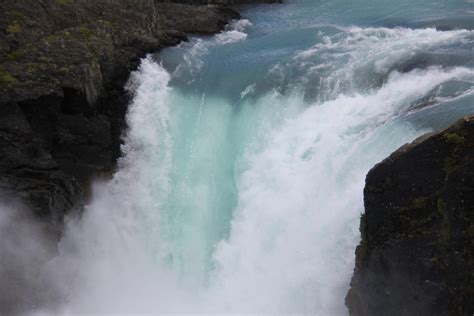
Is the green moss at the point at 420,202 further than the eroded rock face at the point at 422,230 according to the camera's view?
Yes

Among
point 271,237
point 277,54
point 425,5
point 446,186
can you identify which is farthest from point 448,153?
point 425,5

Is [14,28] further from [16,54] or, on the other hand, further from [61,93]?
[61,93]

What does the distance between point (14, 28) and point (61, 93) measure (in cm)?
308

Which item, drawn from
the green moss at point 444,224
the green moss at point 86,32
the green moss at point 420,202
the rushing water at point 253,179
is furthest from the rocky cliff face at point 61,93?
the green moss at point 444,224

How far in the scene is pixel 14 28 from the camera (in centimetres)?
1488

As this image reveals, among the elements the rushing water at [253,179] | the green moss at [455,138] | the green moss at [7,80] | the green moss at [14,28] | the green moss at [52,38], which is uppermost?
the green moss at [14,28]

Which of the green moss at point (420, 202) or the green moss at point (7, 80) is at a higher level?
the green moss at point (7, 80)

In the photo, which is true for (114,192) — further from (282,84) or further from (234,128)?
(282,84)

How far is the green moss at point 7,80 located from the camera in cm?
1288

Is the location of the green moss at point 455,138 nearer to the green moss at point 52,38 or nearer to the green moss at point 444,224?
the green moss at point 444,224

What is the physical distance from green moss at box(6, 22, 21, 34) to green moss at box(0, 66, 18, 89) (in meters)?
2.06

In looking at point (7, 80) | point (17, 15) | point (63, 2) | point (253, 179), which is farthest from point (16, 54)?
point (253, 179)

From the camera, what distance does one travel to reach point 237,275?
42.6ft

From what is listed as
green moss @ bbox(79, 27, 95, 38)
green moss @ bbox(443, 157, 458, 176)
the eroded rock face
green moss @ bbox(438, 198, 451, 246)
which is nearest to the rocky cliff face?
green moss @ bbox(79, 27, 95, 38)
